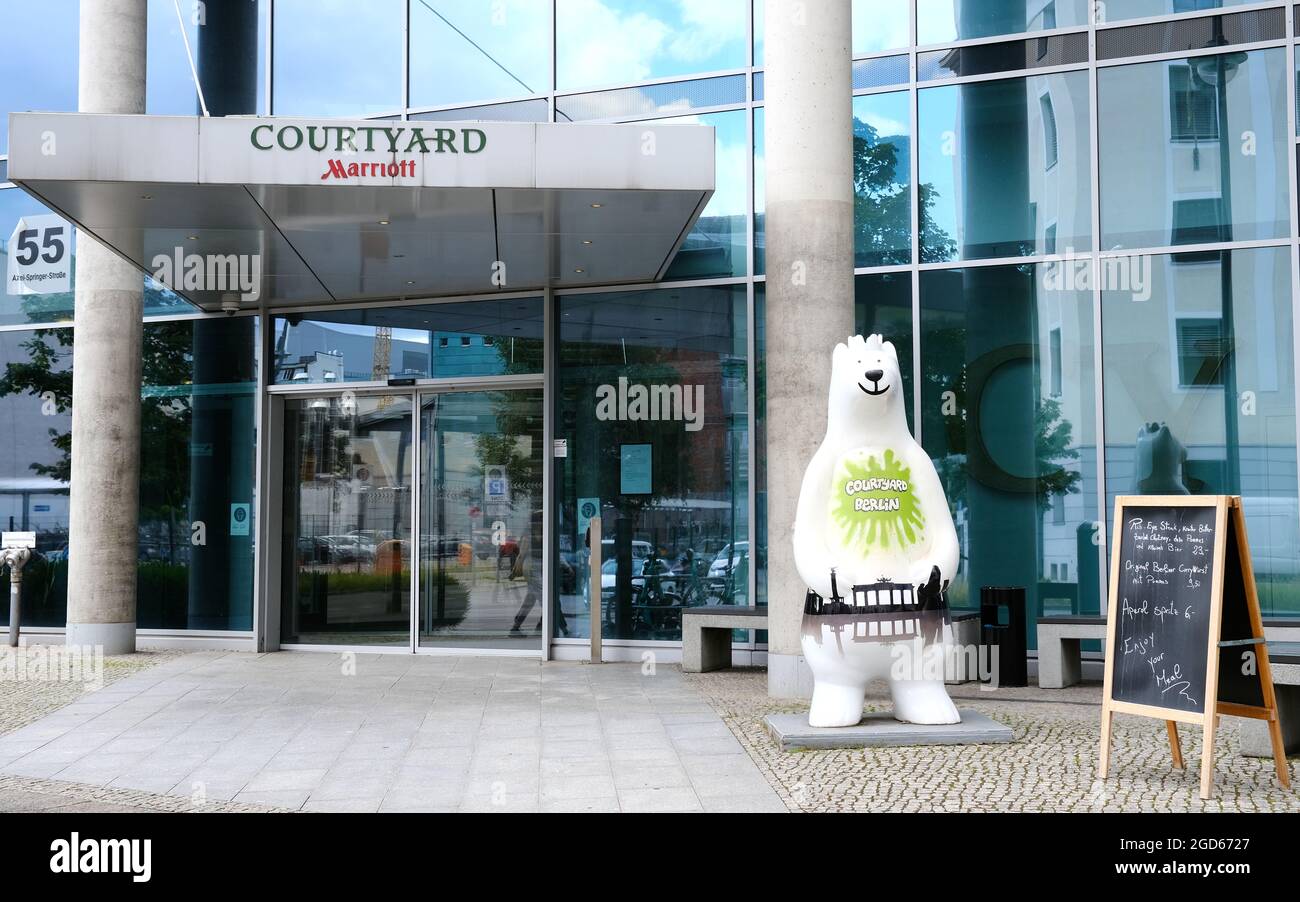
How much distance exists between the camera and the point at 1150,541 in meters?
6.61

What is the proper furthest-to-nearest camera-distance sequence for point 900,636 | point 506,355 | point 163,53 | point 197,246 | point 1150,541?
point 163,53, point 506,355, point 197,246, point 900,636, point 1150,541

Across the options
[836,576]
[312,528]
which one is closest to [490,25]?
[312,528]

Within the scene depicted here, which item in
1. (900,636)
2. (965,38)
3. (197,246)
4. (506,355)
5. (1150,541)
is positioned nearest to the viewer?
(1150,541)

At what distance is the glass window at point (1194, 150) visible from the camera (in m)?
11.0

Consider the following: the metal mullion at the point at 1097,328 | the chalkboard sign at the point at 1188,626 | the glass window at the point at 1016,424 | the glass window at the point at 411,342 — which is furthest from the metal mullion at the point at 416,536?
the chalkboard sign at the point at 1188,626

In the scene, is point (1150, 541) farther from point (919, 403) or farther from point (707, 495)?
point (707, 495)

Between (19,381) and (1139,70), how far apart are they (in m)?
12.6

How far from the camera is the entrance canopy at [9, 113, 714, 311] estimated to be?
8469 mm

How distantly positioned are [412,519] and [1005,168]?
700 centimetres

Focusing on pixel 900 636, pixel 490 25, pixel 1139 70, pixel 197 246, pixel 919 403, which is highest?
pixel 490 25

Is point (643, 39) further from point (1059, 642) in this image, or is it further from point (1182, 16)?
point (1059, 642)

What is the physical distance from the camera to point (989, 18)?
1180cm

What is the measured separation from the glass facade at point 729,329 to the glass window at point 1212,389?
0.08ft

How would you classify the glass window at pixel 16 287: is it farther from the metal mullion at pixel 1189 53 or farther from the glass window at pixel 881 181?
the metal mullion at pixel 1189 53
